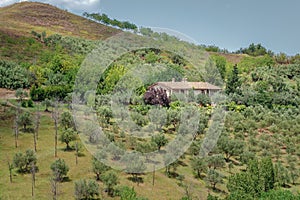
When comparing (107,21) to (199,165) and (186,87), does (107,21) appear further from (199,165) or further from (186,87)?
(199,165)

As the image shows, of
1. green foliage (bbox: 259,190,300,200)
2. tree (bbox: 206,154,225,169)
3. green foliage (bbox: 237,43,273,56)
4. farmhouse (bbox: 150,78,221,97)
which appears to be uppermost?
green foliage (bbox: 237,43,273,56)

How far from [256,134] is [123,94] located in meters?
18.4

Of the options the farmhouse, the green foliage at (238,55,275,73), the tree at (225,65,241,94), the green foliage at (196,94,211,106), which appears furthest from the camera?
the green foliage at (238,55,275,73)

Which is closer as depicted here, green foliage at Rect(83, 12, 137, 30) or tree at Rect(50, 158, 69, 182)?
tree at Rect(50, 158, 69, 182)

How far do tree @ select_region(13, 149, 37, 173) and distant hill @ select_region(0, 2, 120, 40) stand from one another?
8101 centimetres

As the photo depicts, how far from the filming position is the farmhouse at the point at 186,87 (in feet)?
190

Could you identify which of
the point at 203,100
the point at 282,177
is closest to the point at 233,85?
the point at 203,100

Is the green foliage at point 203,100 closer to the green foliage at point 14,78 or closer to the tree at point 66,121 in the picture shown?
the tree at point 66,121

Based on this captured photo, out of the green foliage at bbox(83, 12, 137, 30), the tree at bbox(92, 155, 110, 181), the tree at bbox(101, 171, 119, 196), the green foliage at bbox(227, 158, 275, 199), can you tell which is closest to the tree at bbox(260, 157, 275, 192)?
the green foliage at bbox(227, 158, 275, 199)

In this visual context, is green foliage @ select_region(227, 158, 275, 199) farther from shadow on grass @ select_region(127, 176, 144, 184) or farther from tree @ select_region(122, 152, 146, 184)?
tree @ select_region(122, 152, 146, 184)

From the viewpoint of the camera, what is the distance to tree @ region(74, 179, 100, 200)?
2310cm

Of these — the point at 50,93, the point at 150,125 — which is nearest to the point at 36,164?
the point at 150,125

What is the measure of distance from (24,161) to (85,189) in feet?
20.7

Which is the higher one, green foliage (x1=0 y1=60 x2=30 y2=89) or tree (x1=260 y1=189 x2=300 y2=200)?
green foliage (x1=0 y1=60 x2=30 y2=89)
